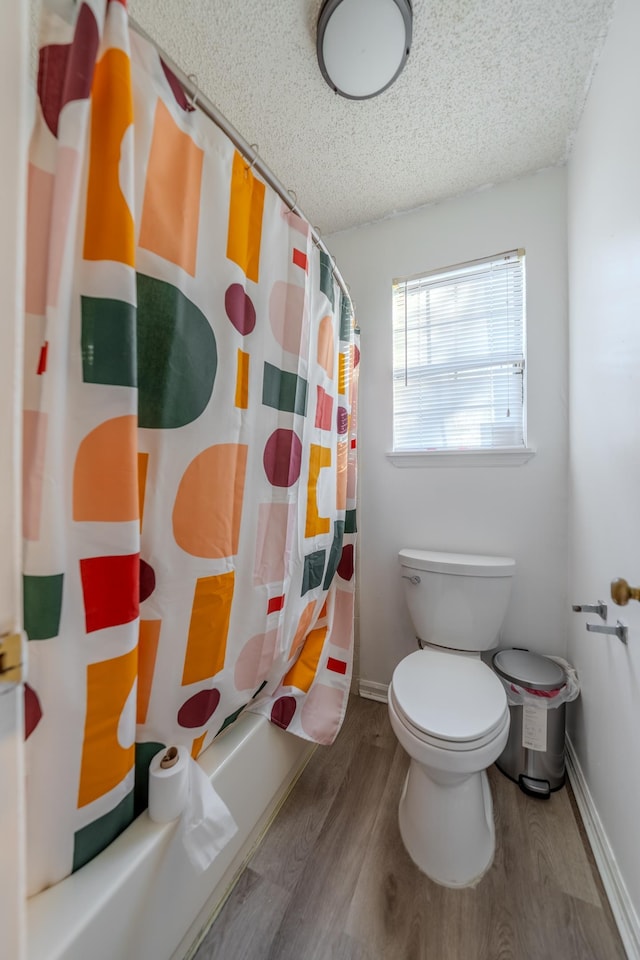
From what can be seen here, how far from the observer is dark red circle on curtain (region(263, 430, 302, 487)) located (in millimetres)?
899

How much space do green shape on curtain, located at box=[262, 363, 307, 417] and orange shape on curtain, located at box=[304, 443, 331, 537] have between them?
7.2 inches

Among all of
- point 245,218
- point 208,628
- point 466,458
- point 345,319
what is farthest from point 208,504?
point 466,458

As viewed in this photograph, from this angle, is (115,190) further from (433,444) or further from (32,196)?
(433,444)

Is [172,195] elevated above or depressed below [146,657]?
above

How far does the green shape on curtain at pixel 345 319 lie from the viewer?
1357 millimetres

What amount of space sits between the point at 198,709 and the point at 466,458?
50.8 inches

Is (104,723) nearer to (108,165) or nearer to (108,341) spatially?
(108,341)

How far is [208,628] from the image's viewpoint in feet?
2.40

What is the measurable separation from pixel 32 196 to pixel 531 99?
1.48 metres

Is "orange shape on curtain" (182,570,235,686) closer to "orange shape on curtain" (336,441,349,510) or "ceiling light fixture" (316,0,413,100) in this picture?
"orange shape on curtain" (336,441,349,510)

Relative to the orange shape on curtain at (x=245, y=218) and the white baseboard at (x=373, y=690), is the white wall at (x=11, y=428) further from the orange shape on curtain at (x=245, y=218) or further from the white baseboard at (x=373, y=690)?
the white baseboard at (x=373, y=690)

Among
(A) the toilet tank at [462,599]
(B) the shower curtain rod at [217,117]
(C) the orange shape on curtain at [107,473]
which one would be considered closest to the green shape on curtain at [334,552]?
(A) the toilet tank at [462,599]

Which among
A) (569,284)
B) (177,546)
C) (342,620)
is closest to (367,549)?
(342,620)

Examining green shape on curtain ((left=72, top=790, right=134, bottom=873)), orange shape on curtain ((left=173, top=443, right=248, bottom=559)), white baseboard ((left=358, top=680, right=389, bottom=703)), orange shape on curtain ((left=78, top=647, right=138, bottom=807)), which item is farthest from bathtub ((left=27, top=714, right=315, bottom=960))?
white baseboard ((left=358, top=680, right=389, bottom=703))
